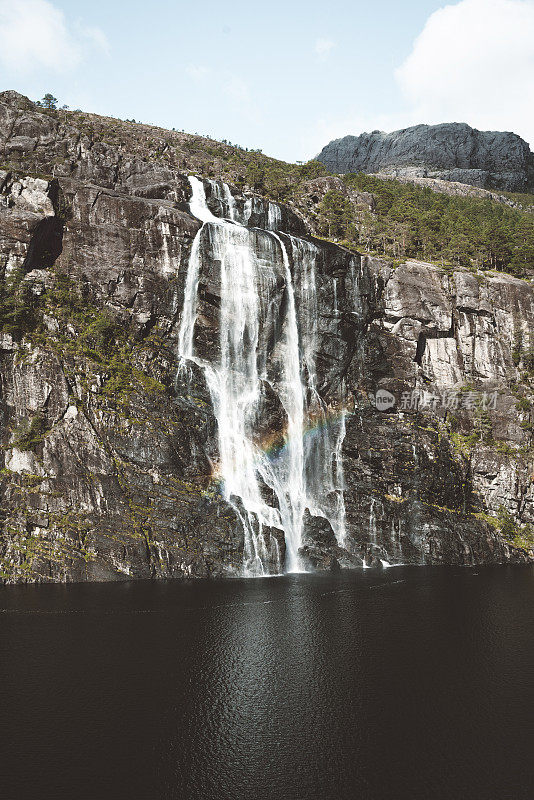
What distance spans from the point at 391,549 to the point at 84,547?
22.4m

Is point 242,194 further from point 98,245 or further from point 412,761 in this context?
point 412,761

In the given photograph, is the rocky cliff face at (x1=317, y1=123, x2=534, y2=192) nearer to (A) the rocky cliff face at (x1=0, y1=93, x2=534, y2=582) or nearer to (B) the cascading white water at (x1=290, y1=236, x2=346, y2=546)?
(A) the rocky cliff face at (x1=0, y1=93, x2=534, y2=582)

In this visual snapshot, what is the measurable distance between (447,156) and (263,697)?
171 meters

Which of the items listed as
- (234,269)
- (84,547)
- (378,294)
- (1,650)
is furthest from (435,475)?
(1,650)

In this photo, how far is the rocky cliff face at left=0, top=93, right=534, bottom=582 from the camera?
35.4 metres

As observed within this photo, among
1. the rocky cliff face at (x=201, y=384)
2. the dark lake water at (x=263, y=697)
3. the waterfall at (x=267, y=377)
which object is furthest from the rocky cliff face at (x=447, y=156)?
the dark lake water at (x=263, y=697)

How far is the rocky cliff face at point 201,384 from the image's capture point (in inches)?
1394

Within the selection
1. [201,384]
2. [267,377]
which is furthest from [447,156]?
[201,384]

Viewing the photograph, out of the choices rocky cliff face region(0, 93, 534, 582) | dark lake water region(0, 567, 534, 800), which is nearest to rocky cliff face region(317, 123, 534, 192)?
rocky cliff face region(0, 93, 534, 582)

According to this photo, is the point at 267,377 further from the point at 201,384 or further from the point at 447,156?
the point at 447,156

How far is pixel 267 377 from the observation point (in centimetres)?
4553

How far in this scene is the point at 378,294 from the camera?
172 ft

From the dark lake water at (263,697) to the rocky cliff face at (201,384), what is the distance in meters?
Answer: 6.85

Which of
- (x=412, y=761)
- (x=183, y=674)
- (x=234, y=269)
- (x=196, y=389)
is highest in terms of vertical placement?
(x=234, y=269)
